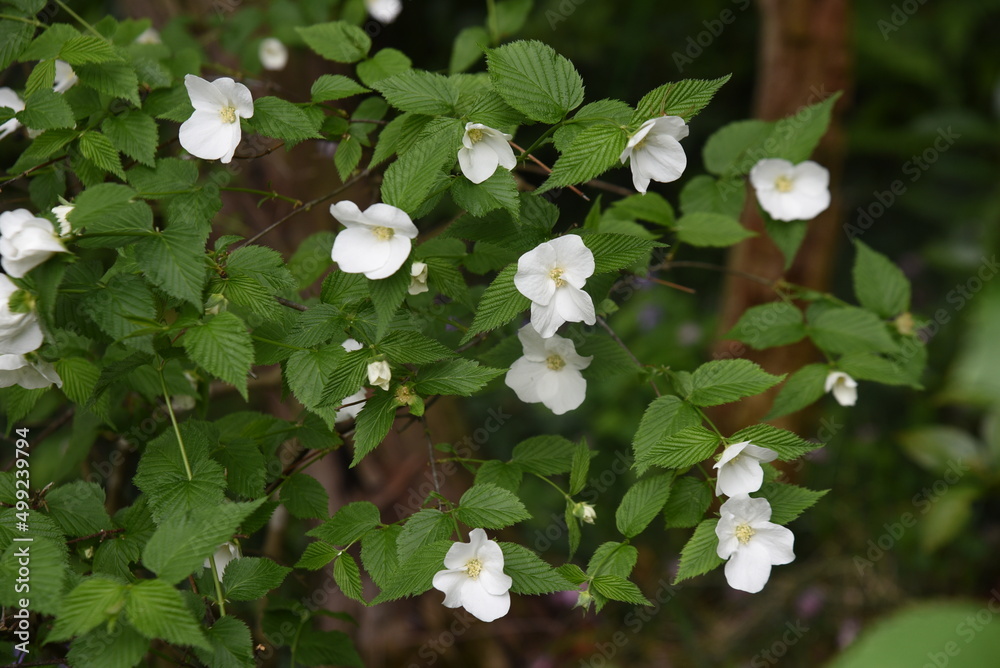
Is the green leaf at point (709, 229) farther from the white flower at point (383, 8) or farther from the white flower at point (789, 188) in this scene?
the white flower at point (383, 8)

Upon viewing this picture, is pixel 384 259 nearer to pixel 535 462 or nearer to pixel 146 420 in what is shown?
pixel 535 462

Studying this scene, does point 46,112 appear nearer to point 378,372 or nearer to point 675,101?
point 378,372

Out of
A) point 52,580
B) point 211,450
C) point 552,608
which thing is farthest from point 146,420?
point 552,608

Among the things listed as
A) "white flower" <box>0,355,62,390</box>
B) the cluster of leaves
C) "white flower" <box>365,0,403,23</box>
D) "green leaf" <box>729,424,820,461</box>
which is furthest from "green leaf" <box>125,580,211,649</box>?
"white flower" <box>365,0,403,23</box>

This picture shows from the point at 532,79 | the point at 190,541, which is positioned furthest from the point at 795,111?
the point at 190,541

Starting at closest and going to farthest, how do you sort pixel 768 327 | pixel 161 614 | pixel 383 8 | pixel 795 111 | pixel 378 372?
pixel 161 614 → pixel 378 372 → pixel 768 327 → pixel 383 8 → pixel 795 111

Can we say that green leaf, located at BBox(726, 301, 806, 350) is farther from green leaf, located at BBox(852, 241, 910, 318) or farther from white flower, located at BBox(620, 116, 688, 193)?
white flower, located at BBox(620, 116, 688, 193)

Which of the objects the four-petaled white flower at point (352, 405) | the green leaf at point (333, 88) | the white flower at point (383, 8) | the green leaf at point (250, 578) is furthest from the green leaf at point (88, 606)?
the white flower at point (383, 8)
